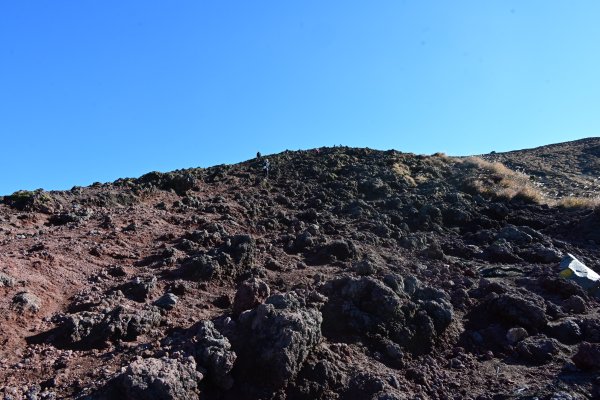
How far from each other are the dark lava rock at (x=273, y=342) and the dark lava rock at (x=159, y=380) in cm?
52

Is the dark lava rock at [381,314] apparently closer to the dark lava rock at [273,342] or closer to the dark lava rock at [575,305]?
the dark lava rock at [273,342]

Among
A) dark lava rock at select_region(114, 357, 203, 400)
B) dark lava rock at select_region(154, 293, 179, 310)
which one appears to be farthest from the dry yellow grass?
dark lava rock at select_region(114, 357, 203, 400)

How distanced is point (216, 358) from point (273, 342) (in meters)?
0.52

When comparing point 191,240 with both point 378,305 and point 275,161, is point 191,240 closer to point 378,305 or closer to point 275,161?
point 378,305

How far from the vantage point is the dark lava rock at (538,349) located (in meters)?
5.42

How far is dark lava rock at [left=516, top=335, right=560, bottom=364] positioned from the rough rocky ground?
22mm

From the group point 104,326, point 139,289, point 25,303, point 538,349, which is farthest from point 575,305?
point 25,303

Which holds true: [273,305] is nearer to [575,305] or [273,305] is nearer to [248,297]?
[248,297]

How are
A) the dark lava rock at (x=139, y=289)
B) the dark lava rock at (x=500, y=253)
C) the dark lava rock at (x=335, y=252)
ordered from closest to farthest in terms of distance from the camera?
the dark lava rock at (x=139, y=289) < the dark lava rock at (x=335, y=252) < the dark lava rock at (x=500, y=253)

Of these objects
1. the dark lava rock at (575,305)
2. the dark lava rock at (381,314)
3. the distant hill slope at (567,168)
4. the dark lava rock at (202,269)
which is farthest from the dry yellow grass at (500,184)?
the dark lava rock at (202,269)

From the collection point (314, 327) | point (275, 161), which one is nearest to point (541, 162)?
point (275, 161)

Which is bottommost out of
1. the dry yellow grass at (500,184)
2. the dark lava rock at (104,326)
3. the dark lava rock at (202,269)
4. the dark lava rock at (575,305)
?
the dark lava rock at (575,305)

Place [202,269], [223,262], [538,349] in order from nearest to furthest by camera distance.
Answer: [538,349] < [202,269] < [223,262]

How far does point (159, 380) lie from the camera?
368 cm
